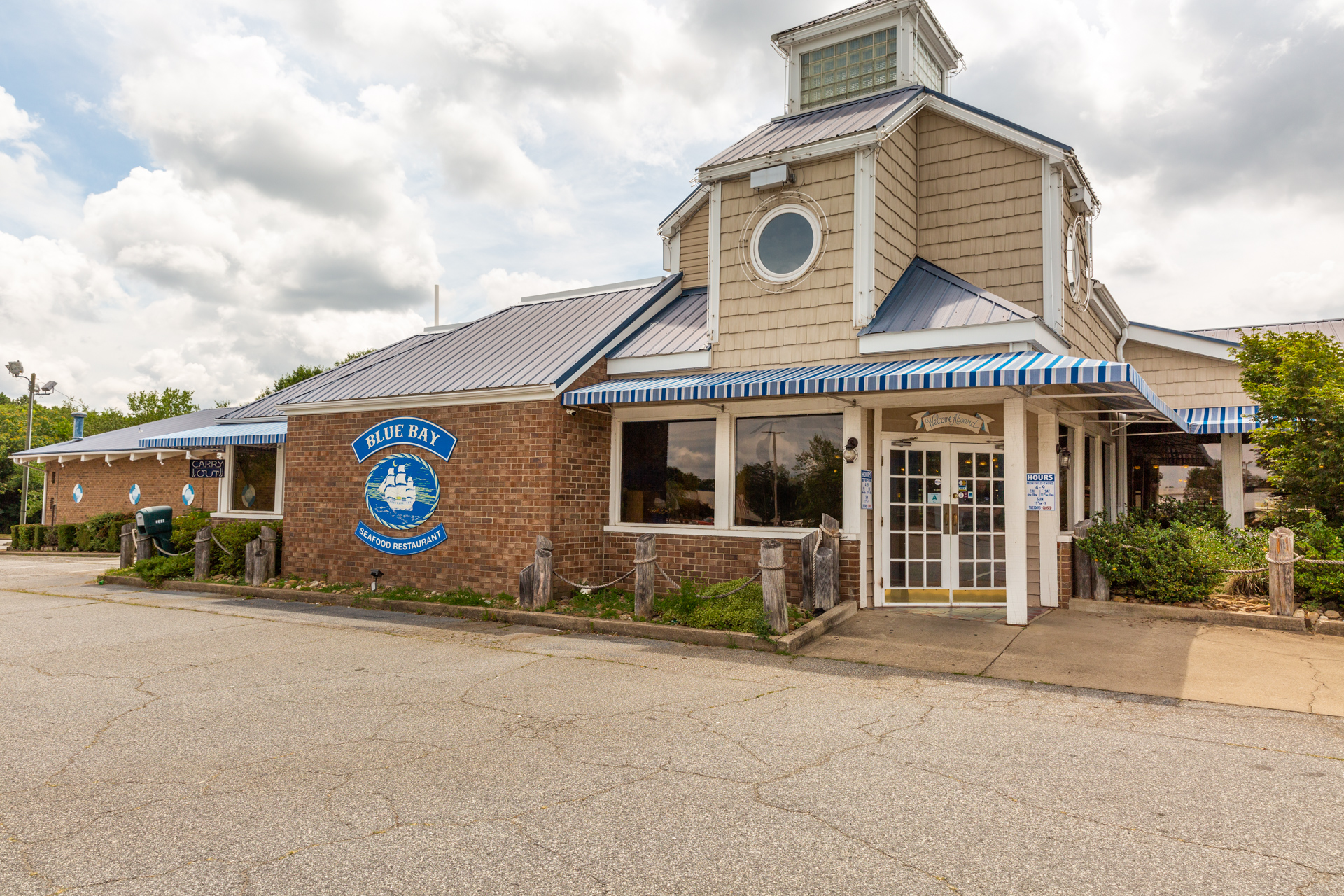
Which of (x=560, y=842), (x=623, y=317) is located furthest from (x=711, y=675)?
(x=623, y=317)

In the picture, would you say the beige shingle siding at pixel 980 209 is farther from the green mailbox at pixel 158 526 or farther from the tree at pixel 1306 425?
the green mailbox at pixel 158 526

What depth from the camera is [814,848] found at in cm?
379

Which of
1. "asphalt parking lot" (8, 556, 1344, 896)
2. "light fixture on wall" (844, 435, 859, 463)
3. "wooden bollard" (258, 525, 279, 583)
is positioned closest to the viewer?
"asphalt parking lot" (8, 556, 1344, 896)

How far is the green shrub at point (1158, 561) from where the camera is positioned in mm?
10242

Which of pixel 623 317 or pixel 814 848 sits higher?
pixel 623 317

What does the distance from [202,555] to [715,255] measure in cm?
1070

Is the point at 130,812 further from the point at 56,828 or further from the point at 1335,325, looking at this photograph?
the point at 1335,325

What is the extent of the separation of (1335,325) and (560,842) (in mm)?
19215

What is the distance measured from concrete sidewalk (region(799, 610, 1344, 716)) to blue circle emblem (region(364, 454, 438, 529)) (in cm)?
647

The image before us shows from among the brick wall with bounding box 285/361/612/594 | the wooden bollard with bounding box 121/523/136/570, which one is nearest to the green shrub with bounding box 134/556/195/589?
the wooden bollard with bounding box 121/523/136/570

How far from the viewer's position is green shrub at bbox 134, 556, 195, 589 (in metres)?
15.1

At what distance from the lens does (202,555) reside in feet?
49.1

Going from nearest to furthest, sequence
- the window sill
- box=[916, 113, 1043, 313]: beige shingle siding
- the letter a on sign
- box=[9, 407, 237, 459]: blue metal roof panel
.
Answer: the window sill → box=[916, 113, 1043, 313]: beige shingle siding → the letter a on sign → box=[9, 407, 237, 459]: blue metal roof panel

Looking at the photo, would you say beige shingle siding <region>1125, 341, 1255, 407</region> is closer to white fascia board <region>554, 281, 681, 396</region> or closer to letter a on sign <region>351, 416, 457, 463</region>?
white fascia board <region>554, 281, 681, 396</region>
